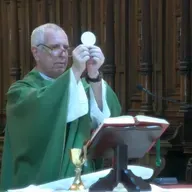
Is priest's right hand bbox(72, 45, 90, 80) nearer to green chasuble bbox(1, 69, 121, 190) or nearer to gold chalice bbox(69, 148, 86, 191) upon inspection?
green chasuble bbox(1, 69, 121, 190)

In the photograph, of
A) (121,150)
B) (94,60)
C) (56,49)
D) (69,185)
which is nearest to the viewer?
(121,150)

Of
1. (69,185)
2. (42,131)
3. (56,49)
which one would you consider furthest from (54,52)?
(69,185)

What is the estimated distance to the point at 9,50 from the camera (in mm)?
7695

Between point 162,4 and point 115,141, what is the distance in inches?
176

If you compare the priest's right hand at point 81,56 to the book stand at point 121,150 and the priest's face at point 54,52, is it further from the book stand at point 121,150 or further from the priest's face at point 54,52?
the book stand at point 121,150

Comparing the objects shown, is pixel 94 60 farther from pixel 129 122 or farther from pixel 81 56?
pixel 129 122

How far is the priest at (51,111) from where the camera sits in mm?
2846

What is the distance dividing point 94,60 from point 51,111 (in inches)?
13.4

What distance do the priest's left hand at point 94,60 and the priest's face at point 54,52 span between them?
0.18 meters

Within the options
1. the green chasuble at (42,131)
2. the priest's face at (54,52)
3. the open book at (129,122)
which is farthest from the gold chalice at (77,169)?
the priest's face at (54,52)

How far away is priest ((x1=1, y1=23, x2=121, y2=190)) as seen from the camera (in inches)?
112

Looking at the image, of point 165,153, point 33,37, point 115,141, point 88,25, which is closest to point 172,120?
point 165,153

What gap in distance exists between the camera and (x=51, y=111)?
2.86 meters

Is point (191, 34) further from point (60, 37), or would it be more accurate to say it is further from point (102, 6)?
point (60, 37)
